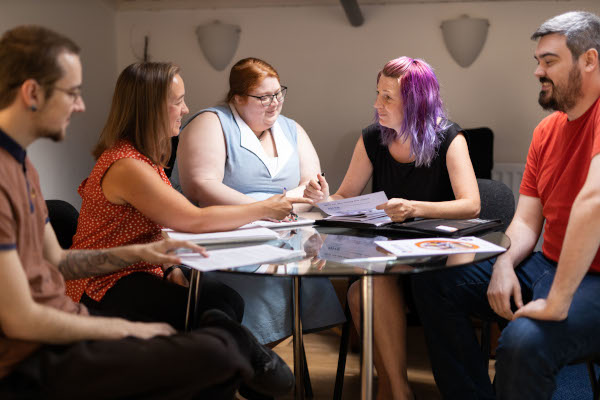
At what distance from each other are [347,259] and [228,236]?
15.2 inches

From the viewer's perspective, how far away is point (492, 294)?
75.2 inches

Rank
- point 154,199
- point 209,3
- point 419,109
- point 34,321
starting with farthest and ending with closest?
1. point 209,3
2. point 419,109
3. point 154,199
4. point 34,321

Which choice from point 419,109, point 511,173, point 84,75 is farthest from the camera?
point 511,173

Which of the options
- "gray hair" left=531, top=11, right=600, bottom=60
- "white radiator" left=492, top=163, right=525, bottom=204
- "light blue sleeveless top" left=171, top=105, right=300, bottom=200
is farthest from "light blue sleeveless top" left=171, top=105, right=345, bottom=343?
"white radiator" left=492, top=163, right=525, bottom=204

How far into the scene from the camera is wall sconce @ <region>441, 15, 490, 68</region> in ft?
12.6

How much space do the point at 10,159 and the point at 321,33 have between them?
3099 millimetres

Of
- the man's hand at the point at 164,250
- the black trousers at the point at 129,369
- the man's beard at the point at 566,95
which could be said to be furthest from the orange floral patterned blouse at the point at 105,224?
the man's beard at the point at 566,95

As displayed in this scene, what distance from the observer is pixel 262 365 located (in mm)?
1483

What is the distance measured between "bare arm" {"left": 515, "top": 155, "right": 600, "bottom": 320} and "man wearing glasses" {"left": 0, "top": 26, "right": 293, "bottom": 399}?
805 millimetres

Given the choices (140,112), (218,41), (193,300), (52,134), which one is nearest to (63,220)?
(140,112)

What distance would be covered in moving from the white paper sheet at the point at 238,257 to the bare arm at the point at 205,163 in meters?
0.76

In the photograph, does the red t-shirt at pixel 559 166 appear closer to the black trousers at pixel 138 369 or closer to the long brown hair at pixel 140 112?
the black trousers at pixel 138 369

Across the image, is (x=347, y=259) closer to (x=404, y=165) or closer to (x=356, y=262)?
(x=356, y=262)

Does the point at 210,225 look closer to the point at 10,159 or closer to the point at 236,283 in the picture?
the point at 236,283
